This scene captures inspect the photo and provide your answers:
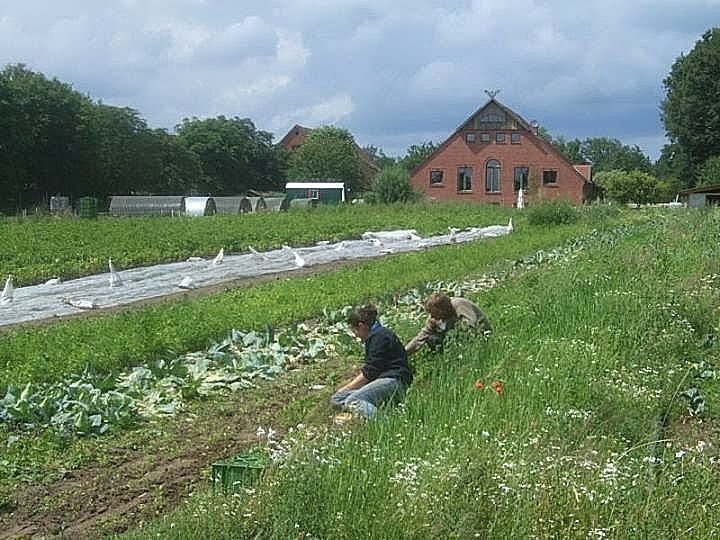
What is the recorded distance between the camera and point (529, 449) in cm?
564

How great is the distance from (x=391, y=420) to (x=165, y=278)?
51.2ft

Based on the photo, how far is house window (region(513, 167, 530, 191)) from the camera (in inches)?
2783

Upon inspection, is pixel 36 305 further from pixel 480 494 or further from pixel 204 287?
pixel 480 494

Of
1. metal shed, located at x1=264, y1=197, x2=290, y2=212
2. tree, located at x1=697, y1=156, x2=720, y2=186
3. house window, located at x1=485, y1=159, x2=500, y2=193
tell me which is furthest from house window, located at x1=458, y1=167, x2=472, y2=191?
tree, located at x1=697, y1=156, x2=720, y2=186

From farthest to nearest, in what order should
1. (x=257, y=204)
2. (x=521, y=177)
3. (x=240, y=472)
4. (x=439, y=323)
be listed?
(x=521, y=177) → (x=257, y=204) → (x=439, y=323) → (x=240, y=472)

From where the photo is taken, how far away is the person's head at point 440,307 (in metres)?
9.52

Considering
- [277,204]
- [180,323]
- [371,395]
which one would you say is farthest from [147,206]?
[371,395]

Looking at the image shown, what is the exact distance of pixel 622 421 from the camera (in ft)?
23.2

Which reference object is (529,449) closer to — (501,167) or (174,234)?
(174,234)

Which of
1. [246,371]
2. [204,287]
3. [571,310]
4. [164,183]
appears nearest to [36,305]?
[204,287]

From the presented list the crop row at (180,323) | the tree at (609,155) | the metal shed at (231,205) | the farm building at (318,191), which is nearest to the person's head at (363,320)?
the crop row at (180,323)

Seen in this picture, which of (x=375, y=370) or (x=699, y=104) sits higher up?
(x=699, y=104)

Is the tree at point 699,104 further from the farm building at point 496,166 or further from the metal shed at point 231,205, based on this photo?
the metal shed at point 231,205

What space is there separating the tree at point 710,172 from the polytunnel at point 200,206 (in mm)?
34177
